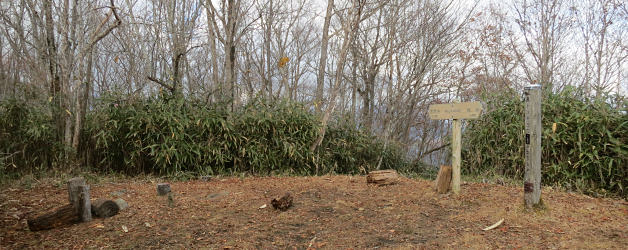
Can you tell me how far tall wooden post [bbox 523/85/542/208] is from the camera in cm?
290

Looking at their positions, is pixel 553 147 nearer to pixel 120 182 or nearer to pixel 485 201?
pixel 485 201

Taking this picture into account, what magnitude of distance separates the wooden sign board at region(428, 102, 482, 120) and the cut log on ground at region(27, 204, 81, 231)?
332 centimetres

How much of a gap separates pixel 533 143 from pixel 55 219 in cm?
379

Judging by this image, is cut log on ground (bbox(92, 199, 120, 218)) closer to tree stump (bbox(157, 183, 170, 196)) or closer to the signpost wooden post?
tree stump (bbox(157, 183, 170, 196))

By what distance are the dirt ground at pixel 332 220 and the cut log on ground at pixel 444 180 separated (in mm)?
103

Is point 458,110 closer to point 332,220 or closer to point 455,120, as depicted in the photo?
point 455,120

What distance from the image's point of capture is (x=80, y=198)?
285 cm

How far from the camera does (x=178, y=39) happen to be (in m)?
6.62

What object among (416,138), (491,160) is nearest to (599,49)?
(416,138)

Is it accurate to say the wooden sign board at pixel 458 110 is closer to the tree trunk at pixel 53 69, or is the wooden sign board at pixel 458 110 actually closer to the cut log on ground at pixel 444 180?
the cut log on ground at pixel 444 180

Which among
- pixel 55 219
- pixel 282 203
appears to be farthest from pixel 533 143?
pixel 55 219

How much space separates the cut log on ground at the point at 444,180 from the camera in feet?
11.6

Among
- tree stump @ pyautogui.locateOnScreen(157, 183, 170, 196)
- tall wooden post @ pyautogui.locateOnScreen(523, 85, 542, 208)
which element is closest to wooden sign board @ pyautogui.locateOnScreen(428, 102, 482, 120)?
tall wooden post @ pyautogui.locateOnScreen(523, 85, 542, 208)

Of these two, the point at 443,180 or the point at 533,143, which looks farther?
the point at 443,180
